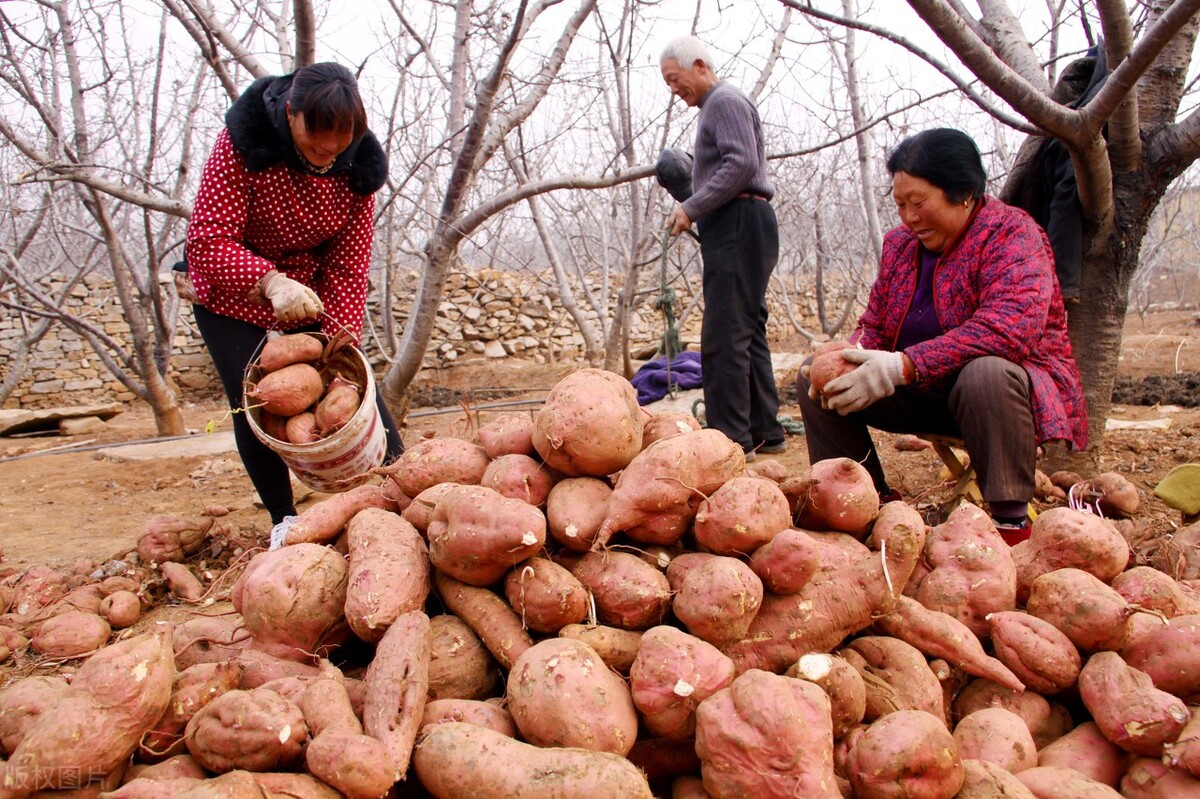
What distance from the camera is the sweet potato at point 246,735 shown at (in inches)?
A: 47.3

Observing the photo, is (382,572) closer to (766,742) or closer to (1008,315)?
(766,742)

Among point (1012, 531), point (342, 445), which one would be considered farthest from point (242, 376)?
point (1012, 531)

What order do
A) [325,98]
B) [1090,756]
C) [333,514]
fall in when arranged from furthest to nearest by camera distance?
[325,98]
[333,514]
[1090,756]

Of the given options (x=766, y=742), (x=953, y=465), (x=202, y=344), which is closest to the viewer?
(x=766, y=742)

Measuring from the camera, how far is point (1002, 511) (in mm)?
2365

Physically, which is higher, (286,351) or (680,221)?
(680,221)

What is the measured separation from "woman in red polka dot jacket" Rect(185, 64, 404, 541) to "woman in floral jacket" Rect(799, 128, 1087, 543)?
1.89 meters

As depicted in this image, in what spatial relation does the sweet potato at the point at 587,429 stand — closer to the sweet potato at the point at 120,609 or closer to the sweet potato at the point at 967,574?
the sweet potato at the point at 967,574

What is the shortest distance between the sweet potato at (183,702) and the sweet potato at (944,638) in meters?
1.33

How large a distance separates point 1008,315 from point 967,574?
3.50 feet

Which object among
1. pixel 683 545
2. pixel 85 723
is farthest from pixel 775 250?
pixel 85 723

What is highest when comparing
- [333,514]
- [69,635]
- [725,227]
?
[725,227]

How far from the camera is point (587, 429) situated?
1710mm

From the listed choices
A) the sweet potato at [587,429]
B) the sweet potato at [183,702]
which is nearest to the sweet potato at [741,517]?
the sweet potato at [587,429]
